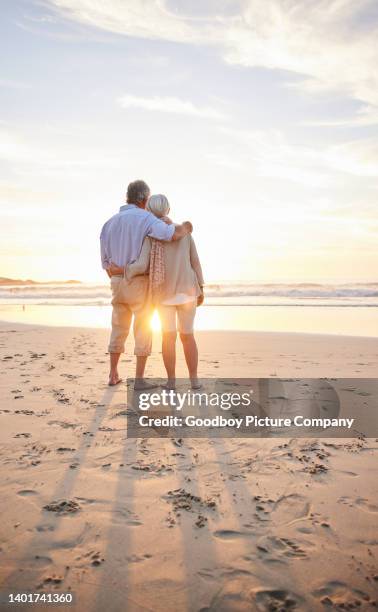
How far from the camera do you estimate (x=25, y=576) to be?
5.89 feet

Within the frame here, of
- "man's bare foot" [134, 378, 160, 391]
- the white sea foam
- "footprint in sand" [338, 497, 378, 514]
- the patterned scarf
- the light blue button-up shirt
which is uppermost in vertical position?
the light blue button-up shirt

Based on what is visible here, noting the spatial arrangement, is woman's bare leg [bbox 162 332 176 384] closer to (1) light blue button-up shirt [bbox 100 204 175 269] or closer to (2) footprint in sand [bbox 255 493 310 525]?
(1) light blue button-up shirt [bbox 100 204 175 269]

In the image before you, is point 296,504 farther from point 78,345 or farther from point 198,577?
point 78,345

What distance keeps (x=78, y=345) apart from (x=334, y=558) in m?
6.87

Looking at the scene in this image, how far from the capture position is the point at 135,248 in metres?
4.48

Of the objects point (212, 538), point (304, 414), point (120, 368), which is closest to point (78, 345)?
point (120, 368)

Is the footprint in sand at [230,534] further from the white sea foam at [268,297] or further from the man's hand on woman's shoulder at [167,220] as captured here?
the white sea foam at [268,297]

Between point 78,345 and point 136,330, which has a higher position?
point 136,330

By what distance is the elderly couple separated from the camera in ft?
14.6

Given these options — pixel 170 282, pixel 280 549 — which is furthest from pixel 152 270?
pixel 280 549

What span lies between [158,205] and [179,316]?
1.19m

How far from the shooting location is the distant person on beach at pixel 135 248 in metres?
4.45

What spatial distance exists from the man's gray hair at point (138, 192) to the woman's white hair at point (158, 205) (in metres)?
0.11

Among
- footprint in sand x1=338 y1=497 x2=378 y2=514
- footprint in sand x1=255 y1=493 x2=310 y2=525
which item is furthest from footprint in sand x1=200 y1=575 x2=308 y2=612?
footprint in sand x1=338 y1=497 x2=378 y2=514
